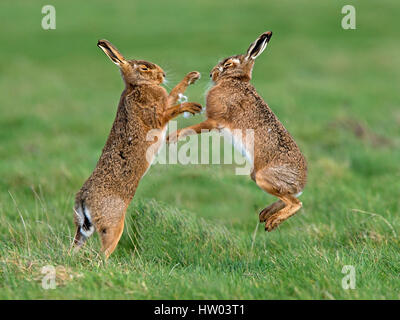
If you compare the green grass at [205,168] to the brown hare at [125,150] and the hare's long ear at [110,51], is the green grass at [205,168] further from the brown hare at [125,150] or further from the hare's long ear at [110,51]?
the hare's long ear at [110,51]

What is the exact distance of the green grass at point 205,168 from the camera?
17.5 feet

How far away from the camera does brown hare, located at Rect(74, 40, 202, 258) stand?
5738mm

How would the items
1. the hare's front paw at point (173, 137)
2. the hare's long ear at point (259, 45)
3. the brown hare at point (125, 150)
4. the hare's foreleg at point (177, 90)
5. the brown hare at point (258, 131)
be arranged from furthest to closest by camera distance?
the hare's foreleg at point (177, 90)
the hare's front paw at point (173, 137)
the brown hare at point (125, 150)
the hare's long ear at point (259, 45)
the brown hare at point (258, 131)

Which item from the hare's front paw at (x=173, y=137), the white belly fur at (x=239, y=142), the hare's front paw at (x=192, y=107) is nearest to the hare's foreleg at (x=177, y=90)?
the hare's front paw at (x=192, y=107)

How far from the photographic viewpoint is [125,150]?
6008mm

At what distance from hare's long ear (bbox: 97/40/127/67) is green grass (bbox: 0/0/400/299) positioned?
0.74 meters

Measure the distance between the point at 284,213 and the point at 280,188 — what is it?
21 cm

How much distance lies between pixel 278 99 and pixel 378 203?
26.5 ft

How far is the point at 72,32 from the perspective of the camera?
25.5 m

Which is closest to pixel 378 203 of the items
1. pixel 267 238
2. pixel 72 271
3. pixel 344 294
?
pixel 267 238

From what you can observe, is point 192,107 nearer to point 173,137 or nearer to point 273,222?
point 173,137

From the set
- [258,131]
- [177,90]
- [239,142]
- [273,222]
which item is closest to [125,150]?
[177,90]

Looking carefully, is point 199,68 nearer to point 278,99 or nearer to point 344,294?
point 278,99

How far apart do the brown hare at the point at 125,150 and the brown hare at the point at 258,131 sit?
0.85 feet
